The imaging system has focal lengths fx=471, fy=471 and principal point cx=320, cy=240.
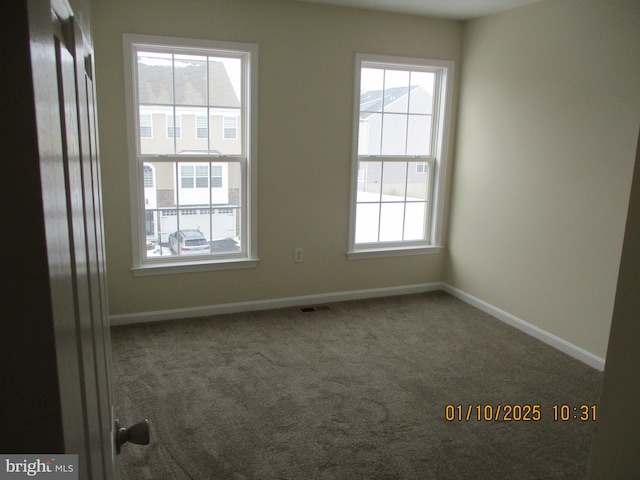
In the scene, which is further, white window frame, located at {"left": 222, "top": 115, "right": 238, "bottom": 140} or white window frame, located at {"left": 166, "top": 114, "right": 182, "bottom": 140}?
white window frame, located at {"left": 222, "top": 115, "right": 238, "bottom": 140}

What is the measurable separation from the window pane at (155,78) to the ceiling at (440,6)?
127 cm

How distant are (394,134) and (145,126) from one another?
2192 millimetres

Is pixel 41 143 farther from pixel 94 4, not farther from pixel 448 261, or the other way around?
pixel 448 261

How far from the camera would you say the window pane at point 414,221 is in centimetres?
463

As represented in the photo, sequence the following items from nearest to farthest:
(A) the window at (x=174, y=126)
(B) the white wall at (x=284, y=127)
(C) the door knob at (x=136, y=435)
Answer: (C) the door knob at (x=136, y=435), (B) the white wall at (x=284, y=127), (A) the window at (x=174, y=126)

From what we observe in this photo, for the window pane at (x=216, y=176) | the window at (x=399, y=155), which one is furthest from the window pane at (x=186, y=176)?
the window at (x=399, y=155)

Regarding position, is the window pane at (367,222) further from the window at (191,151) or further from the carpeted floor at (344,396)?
the window at (191,151)

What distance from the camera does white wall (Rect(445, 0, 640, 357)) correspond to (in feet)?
10.0

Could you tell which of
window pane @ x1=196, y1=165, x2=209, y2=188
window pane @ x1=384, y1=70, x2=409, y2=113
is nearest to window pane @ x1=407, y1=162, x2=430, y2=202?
window pane @ x1=384, y1=70, x2=409, y2=113

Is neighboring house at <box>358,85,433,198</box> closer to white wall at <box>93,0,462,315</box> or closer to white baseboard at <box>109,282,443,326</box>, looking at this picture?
white wall at <box>93,0,462,315</box>

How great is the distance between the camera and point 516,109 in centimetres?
380

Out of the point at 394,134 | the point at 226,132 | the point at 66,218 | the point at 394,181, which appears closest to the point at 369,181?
the point at 394,181

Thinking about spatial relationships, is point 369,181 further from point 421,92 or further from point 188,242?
point 188,242

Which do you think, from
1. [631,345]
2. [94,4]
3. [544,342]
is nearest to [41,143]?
[631,345]
